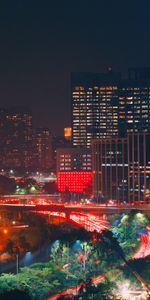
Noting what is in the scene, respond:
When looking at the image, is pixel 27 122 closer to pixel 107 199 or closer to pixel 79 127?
pixel 79 127

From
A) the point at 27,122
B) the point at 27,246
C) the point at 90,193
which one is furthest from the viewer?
the point at 27,122

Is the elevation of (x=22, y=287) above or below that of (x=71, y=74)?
below

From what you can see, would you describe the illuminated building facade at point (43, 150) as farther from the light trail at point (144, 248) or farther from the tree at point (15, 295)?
the tree at point (15, 295)

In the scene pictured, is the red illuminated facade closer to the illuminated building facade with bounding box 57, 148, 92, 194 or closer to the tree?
the illuminated building facade with bounding box 57, 148, 92, 194

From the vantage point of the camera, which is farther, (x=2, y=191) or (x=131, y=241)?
(x=2, y=191)

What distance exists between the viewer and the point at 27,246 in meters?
25.2

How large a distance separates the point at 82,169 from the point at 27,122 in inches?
1306

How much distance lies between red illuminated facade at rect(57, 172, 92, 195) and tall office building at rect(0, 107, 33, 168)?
30.7m

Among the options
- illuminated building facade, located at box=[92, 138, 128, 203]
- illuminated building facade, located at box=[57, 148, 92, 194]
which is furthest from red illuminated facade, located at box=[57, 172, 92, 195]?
illuminated building facade, located at box=[92, 138, 128, 203]

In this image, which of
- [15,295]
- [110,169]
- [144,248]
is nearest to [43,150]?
[110,169]

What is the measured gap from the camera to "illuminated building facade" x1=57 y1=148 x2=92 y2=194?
54.5 meters

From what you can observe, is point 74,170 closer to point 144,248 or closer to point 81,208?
point 81,208

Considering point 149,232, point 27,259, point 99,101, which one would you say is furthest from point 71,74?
point 27,259

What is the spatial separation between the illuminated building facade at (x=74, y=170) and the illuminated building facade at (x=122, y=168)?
4.76 metres
